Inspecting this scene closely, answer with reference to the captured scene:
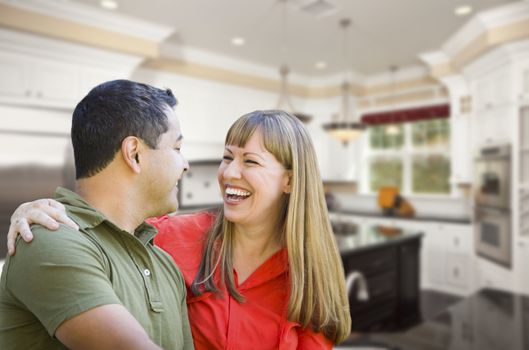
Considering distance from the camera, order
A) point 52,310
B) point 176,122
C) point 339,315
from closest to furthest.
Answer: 1. point 52,310
2. point 176,122
3. point 339,315

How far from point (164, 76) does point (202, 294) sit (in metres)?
4.25

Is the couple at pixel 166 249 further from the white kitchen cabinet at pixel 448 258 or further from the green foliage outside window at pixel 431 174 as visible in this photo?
the green foliage outside window at pixel 431 174

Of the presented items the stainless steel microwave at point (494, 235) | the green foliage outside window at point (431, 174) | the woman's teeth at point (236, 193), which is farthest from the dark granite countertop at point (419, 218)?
the woman's teeth at point (236, 193)

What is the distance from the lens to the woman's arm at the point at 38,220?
2.23 feet

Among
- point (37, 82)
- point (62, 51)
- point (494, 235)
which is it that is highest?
point (62, 51)

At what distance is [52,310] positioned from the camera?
0.62 meters

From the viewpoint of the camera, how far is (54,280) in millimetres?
623

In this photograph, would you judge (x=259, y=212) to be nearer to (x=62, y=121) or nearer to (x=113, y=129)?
(x=113, y=129)

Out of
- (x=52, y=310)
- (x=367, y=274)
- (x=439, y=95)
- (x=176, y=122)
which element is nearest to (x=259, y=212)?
(x=176, y=122)

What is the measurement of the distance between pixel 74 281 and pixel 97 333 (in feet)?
0.29

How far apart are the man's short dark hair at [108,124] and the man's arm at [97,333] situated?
0.30 meters

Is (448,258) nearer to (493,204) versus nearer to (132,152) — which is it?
(493,204)

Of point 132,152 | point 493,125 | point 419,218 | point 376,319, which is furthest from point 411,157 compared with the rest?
point 132,152

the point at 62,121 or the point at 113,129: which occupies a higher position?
the point at 62,121
